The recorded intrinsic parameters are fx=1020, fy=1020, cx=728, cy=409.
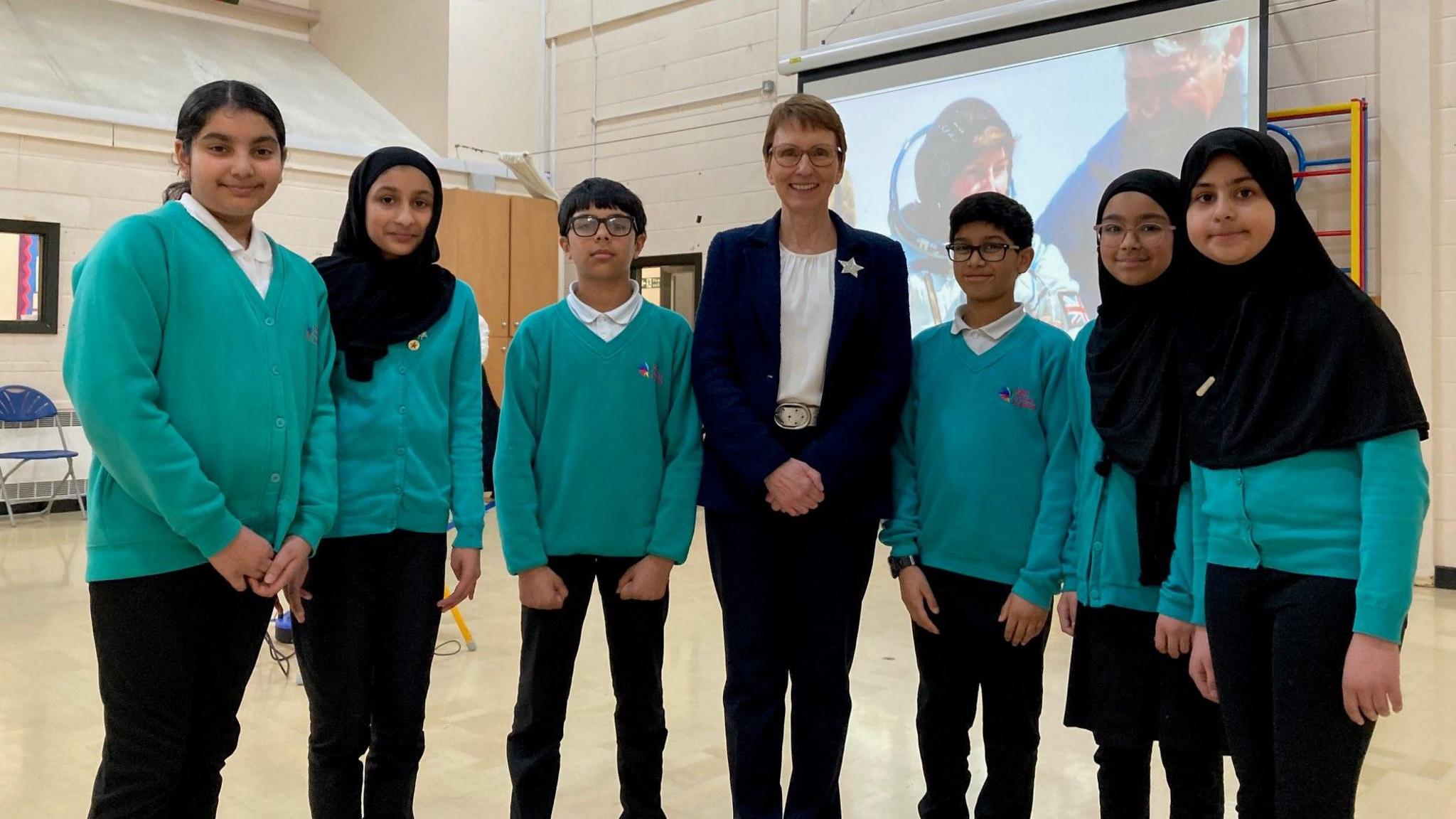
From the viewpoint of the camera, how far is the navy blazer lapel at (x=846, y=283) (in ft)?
5.99

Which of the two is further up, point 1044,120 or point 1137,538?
point 1044,120

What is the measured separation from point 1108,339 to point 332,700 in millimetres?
1422

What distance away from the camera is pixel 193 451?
55.9 inches

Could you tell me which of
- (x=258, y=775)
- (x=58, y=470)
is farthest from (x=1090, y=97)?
(x=58, y=470)

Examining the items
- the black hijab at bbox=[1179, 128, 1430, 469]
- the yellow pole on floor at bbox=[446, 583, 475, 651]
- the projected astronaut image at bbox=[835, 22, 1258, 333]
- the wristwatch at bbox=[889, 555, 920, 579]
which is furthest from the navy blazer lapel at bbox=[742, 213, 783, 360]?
the projected astronaut image at bbox=[835, 22, 1258, 333]

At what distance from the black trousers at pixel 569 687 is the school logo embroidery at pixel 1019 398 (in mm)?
747

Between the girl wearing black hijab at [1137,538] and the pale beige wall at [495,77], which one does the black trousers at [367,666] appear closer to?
the girl wearing black hijab at [1137,538]

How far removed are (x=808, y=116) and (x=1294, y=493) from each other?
100 cm

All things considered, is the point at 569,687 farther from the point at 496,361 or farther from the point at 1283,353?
the point at 496,361

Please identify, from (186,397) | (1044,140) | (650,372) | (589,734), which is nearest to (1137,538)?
(650,372)

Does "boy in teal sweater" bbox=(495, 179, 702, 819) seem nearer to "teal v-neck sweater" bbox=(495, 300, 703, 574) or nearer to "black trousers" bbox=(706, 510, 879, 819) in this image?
"teal v-neck sweater" bbox=(495, 300, 703, 574)

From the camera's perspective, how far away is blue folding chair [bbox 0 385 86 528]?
248 inches

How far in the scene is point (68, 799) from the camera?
236 centimetres

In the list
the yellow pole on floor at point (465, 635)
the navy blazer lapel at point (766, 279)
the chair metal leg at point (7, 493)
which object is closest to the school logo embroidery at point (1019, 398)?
the navy blazer lapel at point (766, 279)
